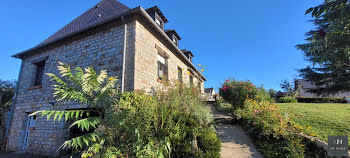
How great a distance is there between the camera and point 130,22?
5.33 m

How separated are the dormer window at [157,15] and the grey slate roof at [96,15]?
1.07 metres

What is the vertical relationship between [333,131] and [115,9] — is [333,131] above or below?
below

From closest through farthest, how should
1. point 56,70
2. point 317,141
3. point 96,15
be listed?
→ 1. point 317,141
2. point 56,70
3. point 96,15

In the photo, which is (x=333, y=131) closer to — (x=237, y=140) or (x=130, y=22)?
(x=237, y=140)

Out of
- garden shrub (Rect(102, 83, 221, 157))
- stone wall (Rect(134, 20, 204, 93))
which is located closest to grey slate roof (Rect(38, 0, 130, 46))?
stone wall (Rect(134, 20, 204, 93))

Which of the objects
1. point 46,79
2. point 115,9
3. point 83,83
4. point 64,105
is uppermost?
point 115,9

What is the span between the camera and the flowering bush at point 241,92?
19.8 feet

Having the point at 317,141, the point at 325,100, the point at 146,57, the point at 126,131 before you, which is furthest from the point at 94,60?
the point at 325,100

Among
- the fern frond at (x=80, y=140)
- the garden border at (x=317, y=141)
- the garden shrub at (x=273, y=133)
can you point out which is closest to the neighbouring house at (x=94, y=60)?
the fern frond at (x=80, y=140)

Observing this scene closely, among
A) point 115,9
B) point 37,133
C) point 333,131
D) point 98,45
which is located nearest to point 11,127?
point 37,133

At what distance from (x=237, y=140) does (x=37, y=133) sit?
313 inches

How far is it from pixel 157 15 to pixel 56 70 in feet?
17.5

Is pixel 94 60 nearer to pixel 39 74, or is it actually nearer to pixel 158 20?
pixel 158 20

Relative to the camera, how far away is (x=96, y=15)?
7031 mm
